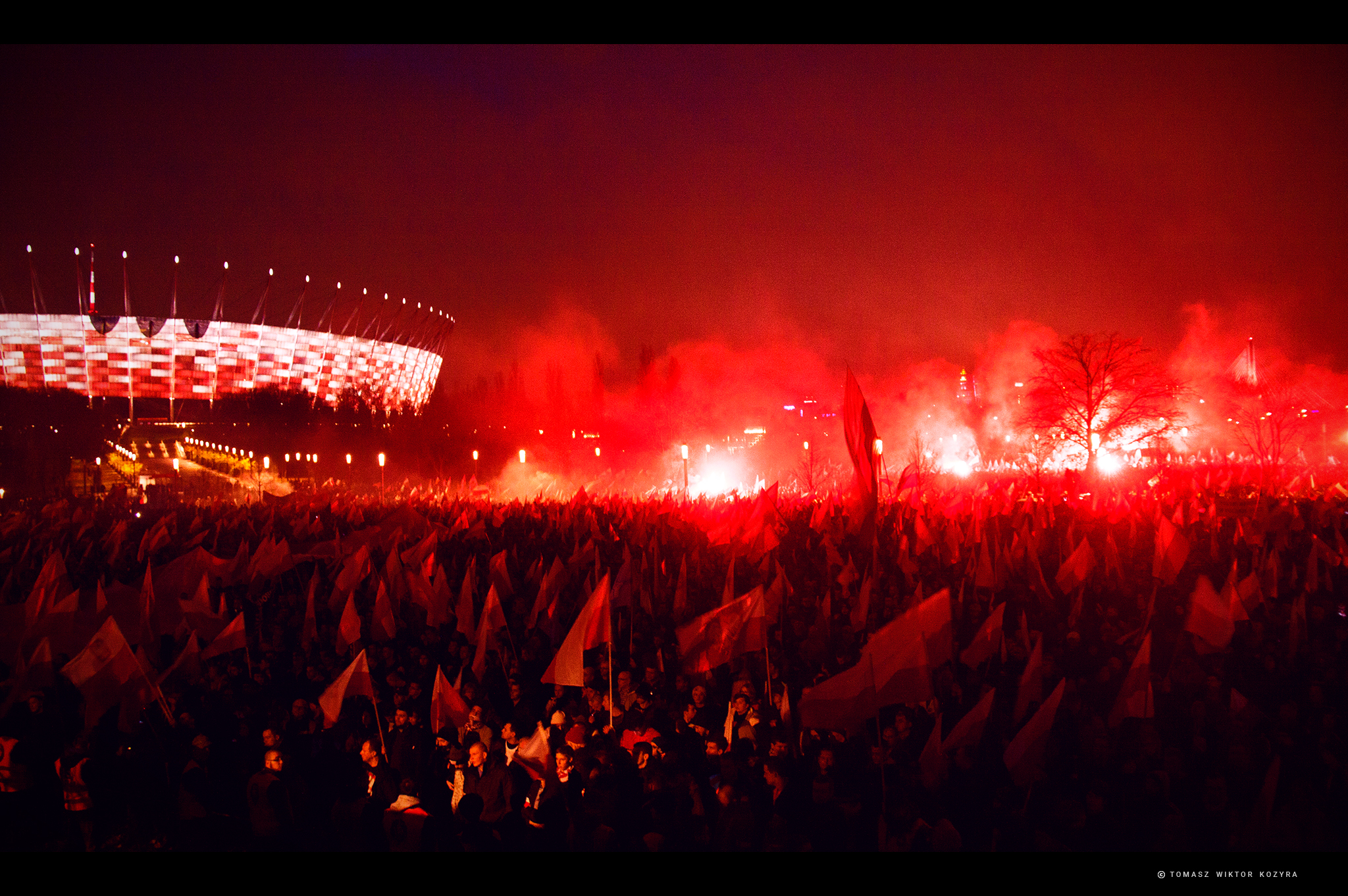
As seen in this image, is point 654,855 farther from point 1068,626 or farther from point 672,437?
point 672,437

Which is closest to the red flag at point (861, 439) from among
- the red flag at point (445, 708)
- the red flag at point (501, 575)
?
the red flag at point (501, 575)

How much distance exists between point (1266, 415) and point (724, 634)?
4048cm

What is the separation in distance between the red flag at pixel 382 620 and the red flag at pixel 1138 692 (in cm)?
609

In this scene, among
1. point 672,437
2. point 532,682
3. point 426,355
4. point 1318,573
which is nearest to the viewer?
point 532,682

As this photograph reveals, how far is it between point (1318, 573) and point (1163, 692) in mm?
5368

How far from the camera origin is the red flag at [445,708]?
16.5ft

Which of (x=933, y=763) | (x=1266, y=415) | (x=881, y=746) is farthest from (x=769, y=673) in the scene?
(x=1266, y=415)

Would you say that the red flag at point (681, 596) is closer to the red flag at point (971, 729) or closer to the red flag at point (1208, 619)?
the red flag at point (971, 729)

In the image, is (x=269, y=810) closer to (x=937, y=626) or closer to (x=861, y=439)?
(x=937, y=626)

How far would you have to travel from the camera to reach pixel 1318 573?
29.2ft

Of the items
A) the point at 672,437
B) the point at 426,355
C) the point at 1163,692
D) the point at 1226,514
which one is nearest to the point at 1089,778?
the point at 1163,692

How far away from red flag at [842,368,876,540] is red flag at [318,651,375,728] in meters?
5.80

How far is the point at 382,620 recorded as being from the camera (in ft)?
24.9

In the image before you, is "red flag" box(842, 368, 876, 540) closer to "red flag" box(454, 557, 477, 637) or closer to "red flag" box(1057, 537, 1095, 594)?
"red flag" box(1057, 537, 1095, 594)
